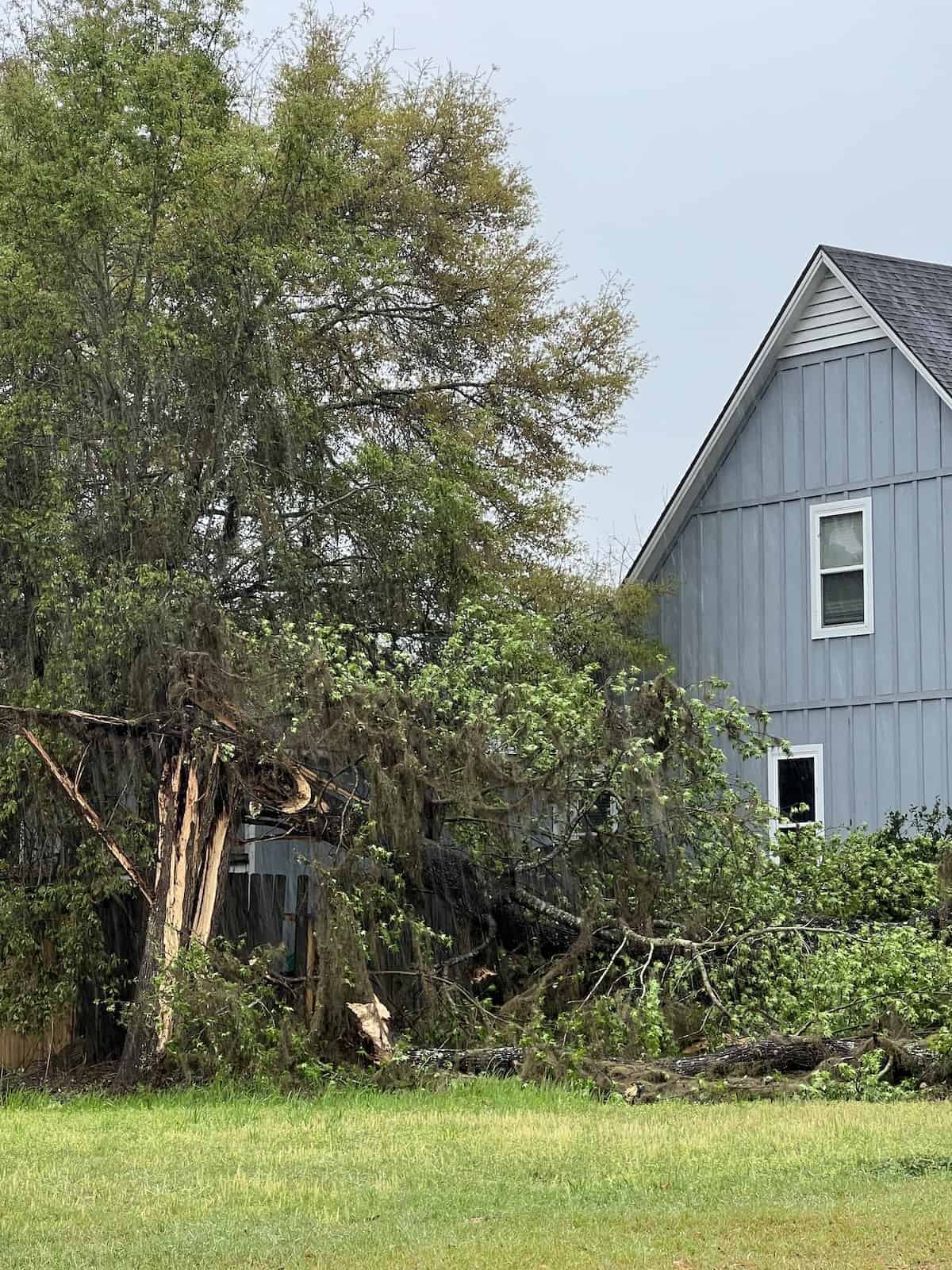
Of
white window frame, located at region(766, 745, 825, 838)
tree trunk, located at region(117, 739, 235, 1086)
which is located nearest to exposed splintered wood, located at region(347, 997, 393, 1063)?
tree trunk, located at region(117, 739, 235, 1086)

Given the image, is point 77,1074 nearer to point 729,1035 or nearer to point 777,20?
point 729,1035

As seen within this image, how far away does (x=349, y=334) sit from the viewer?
69.8 feet

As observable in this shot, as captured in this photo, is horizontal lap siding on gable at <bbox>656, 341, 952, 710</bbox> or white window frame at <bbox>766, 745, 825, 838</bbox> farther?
white window frame at <bbox>766, 745, 825, 838</bbox>

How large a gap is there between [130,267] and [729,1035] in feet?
29.0

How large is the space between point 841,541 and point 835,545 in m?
0.08

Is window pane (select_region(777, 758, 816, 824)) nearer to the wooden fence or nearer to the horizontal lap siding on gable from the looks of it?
the horizontal lap siding on gable

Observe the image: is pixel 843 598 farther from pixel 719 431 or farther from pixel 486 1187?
pixel 486 1187

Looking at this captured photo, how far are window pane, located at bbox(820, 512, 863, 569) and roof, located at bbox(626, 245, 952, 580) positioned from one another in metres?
1.77

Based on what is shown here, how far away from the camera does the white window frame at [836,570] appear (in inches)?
750

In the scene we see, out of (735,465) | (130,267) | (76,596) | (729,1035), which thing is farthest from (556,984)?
(735,465)

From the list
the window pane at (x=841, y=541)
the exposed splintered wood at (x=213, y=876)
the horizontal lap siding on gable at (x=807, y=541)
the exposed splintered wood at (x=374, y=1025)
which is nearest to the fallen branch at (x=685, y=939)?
the exposed splintered wood at (x=374, y=1025)

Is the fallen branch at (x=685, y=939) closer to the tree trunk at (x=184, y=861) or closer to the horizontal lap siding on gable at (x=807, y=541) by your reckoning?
the tree trunk at (x=184, y=861)

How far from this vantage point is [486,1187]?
7.84m

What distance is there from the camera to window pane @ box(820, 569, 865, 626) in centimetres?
1928
